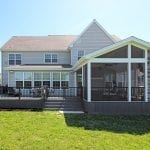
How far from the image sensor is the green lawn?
11.4 meters

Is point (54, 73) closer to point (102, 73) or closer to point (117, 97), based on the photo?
point (102, 73)

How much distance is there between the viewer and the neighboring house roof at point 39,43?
108ft

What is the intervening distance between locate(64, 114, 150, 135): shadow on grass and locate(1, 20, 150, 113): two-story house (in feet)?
9.65

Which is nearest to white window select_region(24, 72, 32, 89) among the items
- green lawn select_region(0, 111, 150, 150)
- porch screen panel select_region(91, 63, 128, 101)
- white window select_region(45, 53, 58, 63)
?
white window select_region(45, 53, 58, 63)

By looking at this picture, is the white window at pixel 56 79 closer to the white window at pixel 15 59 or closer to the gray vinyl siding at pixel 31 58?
the gray vinyl siding at pixel 31 58

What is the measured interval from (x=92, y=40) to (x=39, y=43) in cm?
590

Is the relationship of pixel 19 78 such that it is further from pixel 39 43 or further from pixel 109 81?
pixel 109 81

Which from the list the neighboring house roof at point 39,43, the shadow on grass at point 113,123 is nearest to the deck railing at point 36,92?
the neighboring house roof at point 39,43

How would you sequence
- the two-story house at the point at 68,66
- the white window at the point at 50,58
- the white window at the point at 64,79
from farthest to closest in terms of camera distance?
1. the white window at the point at 50,58
2. the white window at the point at 64,79
3. the two-story house at the point at 68,66

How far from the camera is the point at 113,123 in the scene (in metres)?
16.4

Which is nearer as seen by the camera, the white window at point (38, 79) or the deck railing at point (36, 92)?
the deck railing at point (36, 92)

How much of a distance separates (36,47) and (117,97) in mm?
14304

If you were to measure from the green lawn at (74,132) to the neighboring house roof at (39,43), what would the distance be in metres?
15.6

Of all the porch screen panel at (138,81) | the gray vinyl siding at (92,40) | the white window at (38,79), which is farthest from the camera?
the gray vinyl siding at (92,40)
